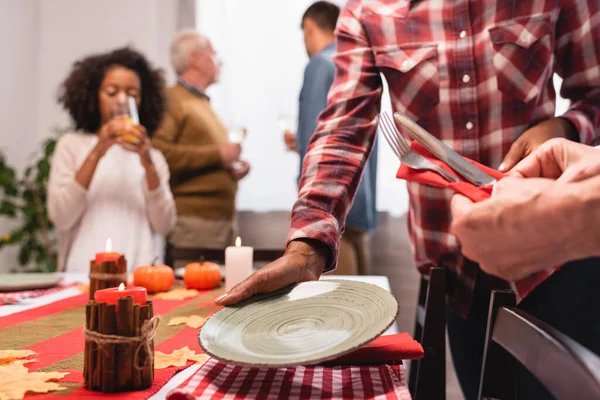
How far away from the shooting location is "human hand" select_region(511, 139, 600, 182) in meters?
0.50

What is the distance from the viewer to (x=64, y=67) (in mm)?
4035

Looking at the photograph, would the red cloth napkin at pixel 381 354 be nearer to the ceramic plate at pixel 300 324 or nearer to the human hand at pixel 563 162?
the ceramic plate at pixel 300 324

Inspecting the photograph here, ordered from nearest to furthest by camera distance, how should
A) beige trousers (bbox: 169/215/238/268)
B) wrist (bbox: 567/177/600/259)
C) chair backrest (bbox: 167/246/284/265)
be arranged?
wrist (bbox: 567/177/600/259) → chair backrest (bbox: 167/246/284/265) → beige trousers (bbox: 169/215/238/268)

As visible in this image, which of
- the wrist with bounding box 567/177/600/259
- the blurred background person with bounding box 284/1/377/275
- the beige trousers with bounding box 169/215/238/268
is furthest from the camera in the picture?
the beige trousers with bounding box 169/215/238/268

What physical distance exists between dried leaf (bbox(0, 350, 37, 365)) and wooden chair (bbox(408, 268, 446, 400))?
0.61 metres

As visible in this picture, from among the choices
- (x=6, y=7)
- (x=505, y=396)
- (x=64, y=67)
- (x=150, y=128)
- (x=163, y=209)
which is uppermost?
(x=6, y=7)

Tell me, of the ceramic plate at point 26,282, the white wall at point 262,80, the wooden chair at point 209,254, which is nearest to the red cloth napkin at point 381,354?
the ceramic plate at point 26,282

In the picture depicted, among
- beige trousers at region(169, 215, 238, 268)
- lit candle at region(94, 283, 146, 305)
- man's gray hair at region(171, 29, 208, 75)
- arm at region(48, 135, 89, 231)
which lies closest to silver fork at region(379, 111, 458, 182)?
lit candle at region(94, 283, 146, 305)

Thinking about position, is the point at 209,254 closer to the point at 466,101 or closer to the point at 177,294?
the point at 177,294

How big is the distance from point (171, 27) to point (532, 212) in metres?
3.74

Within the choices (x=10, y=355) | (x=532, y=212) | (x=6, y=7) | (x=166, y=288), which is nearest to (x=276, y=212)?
(x=6, y=7)

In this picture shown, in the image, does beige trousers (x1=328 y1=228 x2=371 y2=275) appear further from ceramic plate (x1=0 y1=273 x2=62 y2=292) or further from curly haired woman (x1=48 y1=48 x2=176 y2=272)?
ceramic plate (x1=0 y1=273 x2=62 y2=292)

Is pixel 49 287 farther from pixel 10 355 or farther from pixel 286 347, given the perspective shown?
pixel 286 347

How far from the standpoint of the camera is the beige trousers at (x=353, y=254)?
2779 millimetres
